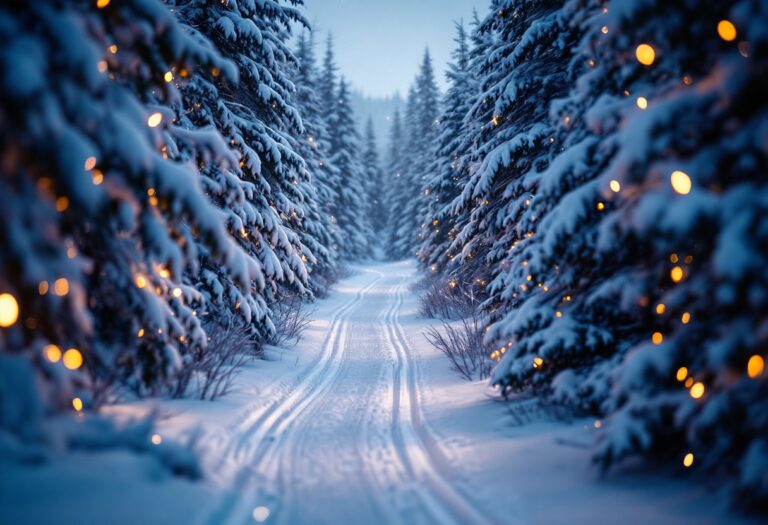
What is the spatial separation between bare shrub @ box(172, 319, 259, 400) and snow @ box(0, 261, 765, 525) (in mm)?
242

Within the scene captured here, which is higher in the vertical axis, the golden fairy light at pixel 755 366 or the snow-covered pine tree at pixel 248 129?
the snow-covered pine tree at pixel 248 129

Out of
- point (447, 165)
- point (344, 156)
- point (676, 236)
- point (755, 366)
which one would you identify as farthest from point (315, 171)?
point (755, 366)

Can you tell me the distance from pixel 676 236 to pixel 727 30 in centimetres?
161

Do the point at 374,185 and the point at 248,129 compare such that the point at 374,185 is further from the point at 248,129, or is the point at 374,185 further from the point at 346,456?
the point at 346,456

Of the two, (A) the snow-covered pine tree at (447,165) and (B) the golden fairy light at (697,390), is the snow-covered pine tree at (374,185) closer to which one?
(A) the snow-covered pine tree at (447,165)

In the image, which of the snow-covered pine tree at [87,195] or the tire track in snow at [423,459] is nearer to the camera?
the snow-covered pine tree at [87,195]

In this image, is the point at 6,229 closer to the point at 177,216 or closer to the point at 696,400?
the point at 177,216

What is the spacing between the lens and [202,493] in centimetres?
334

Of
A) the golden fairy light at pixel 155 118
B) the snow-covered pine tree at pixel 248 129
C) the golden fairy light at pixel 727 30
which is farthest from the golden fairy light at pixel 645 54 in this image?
the snow-covered pine tree at pixel 248 129

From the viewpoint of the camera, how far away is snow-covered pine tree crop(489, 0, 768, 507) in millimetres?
2576

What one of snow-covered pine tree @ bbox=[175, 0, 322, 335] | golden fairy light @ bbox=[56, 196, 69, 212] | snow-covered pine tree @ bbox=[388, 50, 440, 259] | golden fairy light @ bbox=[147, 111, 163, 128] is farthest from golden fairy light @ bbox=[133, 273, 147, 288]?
snow-covered pine tree @ bbox=[388, 50, 440, 259]

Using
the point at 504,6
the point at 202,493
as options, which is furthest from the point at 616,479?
the point at 504,6

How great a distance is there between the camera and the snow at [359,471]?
2.85 m

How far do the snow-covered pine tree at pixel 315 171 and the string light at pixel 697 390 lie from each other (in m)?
14.2
